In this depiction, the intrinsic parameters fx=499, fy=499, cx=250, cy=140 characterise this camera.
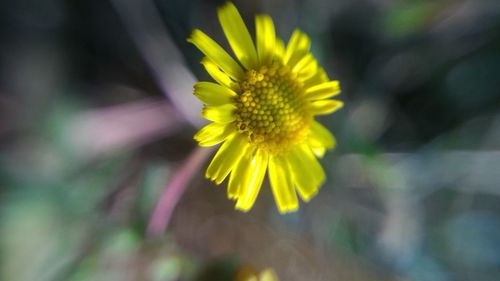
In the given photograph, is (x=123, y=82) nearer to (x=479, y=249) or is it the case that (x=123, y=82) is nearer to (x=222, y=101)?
(x=222, y=101)

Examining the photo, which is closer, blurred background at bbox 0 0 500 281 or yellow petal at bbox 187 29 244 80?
yellow petal at bbox 187 29 244 80

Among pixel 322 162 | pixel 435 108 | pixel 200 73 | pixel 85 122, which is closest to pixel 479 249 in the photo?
pixel 435 108

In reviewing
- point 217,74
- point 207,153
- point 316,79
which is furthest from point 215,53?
point 207,153

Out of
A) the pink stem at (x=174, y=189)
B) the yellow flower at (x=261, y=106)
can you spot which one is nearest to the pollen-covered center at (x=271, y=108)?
the yellow flower at (x=261, y=106)

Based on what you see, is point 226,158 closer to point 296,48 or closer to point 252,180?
point 252,180

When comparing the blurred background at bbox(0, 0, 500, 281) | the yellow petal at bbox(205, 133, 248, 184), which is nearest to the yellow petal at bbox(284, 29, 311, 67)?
the yellow petal at bbox(205, 133, 248, 184)

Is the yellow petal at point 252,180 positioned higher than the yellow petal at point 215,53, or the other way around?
the yellow petal at point 215,53

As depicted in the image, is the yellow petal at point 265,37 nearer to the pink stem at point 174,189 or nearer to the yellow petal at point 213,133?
the yellow petal at point 213,133

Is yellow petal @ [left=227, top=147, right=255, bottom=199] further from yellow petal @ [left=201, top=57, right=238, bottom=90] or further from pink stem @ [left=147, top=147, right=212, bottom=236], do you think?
pink stem @ [left=147, top=147, right=212, bottom=236]
